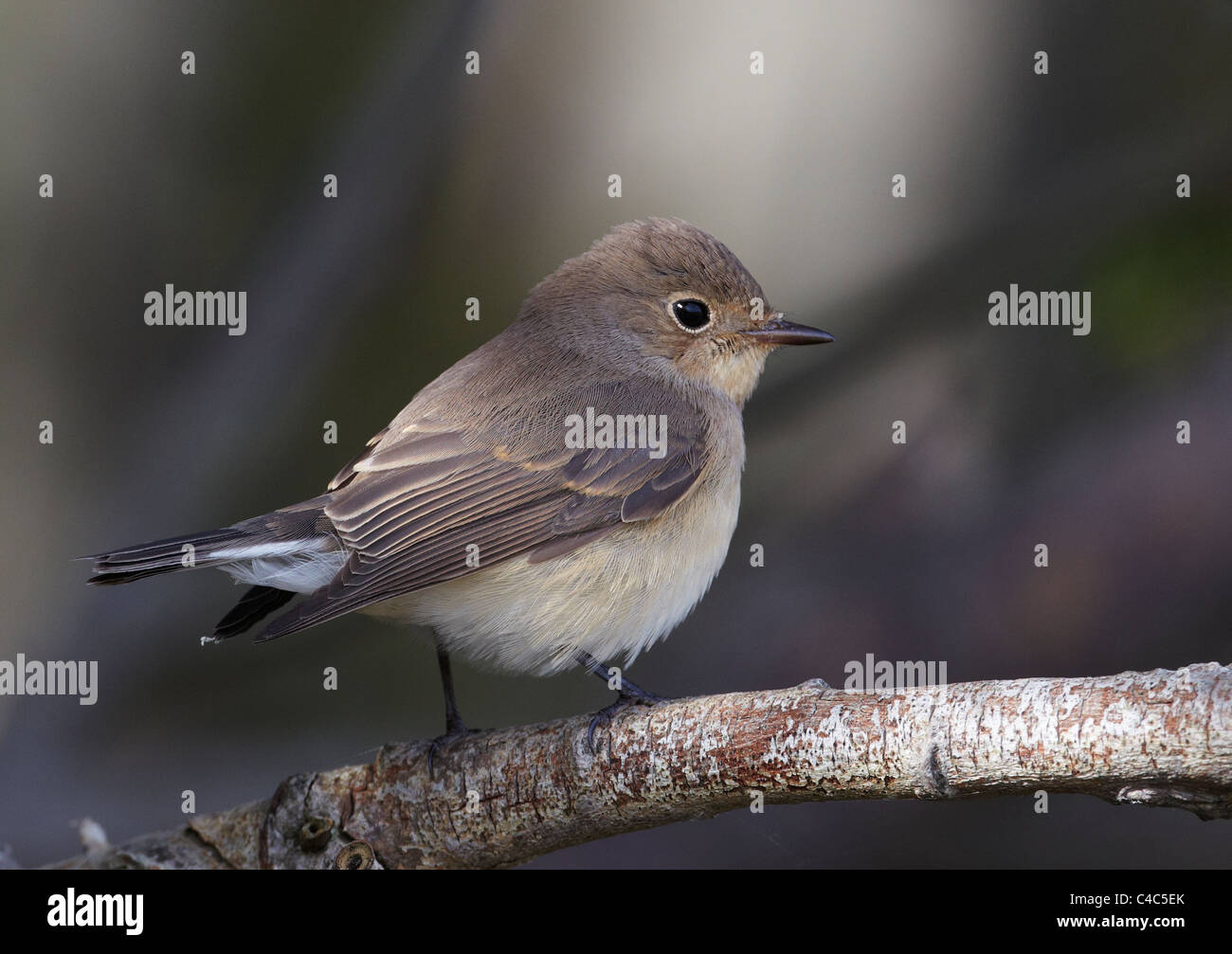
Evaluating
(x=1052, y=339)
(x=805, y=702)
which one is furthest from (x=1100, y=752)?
(x=1052, y=339)

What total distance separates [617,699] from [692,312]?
158 centimetres

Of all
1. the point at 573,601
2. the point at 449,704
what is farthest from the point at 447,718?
the point at 573,601

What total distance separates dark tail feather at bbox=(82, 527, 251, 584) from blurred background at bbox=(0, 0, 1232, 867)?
1728 mm

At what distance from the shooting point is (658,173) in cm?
551

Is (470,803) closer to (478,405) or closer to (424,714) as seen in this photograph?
(478,405)

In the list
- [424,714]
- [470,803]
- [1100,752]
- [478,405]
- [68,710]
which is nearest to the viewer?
[1100,752]

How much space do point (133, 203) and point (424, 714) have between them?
2.66 meters

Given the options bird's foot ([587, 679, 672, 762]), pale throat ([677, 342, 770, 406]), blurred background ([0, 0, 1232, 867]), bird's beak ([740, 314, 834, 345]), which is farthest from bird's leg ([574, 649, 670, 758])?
blurred background ([0, 0, 1232, 867])

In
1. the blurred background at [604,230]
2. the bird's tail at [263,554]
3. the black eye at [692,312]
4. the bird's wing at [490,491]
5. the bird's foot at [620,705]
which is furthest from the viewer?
the blurred background at [604,230]

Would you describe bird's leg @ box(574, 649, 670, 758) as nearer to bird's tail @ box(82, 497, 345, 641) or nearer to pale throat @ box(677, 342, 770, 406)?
bird's tail @ box(82, 497, 345, 641)

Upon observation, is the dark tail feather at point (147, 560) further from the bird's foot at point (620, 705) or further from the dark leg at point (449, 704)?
the bird's foot at point (620, 705)

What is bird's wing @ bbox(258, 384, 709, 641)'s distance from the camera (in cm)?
388

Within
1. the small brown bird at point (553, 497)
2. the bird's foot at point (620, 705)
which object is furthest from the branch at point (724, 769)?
the small brown bird at point (553, 497)

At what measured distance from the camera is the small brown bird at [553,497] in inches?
153
